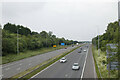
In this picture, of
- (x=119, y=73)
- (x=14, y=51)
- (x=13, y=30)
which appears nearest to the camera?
(x=119, y=73)

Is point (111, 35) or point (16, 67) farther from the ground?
point (111, 35)

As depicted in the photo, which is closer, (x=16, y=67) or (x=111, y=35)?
(x=16, y=67)

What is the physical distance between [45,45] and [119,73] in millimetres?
79570

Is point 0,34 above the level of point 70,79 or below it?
above

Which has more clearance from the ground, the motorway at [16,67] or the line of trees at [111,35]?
the line of trees at [111,35]

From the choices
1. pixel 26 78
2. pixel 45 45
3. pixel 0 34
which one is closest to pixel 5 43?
pixel 0 34

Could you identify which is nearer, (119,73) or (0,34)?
(119,73)

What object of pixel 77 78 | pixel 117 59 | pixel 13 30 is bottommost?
pixel 77 78

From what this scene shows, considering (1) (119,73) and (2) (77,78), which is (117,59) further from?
(2) (77,78)

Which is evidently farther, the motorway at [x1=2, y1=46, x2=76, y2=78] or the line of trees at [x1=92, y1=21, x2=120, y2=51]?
the motorway at [x1=2, y1=46, x2=76, y2=78]

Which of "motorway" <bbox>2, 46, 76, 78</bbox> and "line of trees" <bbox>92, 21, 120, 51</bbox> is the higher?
"line of trees" <bbox>92, 21, 120, 51</bbox>

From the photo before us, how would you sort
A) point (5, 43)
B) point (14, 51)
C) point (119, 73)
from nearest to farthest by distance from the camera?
point (119, 73) → point (5, 43) → point (14, 51)

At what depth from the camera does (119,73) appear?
34.5ft

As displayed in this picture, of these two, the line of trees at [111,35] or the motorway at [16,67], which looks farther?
the motorway at [16,67]
